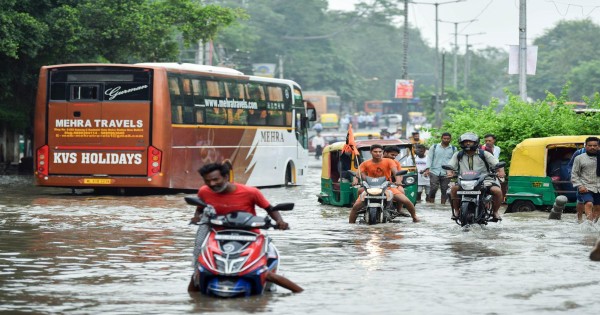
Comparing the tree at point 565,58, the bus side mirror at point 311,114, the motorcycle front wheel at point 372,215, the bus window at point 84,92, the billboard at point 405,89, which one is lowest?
the motorcycle front wheel at point 372,215

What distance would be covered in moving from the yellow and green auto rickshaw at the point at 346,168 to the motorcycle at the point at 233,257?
1344 cm

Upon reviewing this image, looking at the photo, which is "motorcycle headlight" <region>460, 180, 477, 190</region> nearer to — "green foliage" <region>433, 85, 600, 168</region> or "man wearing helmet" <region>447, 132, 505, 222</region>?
"man wearing helmet" <region>447, 132, 505, 222</region>

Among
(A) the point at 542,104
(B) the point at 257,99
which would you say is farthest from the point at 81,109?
(A) the point at 542,104

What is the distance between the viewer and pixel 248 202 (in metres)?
12.1

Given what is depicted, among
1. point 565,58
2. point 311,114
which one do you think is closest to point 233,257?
point 311,114

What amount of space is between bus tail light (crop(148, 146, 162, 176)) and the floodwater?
5.67 meters

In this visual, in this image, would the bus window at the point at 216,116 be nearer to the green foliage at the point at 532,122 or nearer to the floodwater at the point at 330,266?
the green foliage at the point at 532,122

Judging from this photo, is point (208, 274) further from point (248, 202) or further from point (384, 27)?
point (384, 27)

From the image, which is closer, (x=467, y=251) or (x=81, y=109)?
(x=467, y=251)

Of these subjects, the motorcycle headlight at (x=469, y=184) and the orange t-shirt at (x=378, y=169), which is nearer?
the motorcycle headlight at (x=469, y=184)

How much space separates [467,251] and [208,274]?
560 centimetres

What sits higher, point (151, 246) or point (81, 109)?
point (81, 109)

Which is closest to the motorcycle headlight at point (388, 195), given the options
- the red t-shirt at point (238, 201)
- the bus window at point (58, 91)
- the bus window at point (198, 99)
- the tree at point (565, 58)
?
the red t-shirt at point (238, 201)

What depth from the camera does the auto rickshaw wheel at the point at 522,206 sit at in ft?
78.7
